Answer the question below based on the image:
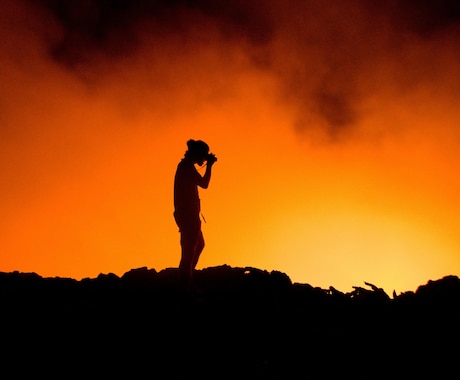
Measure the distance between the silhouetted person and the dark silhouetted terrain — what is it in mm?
686

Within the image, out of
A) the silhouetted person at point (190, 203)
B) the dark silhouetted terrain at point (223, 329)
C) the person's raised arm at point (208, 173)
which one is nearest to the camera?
the dark silhouetted terrain at point (223, 329)

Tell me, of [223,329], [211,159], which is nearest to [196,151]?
[211,159]

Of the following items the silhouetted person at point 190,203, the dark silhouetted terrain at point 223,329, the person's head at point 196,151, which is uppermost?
the person's head at point 196,151

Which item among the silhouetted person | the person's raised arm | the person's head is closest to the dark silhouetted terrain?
the silhouetted person

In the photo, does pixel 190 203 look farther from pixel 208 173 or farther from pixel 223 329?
pixel 223 329

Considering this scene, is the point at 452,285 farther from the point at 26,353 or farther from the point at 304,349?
the point at 26,353

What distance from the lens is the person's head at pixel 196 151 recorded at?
8758 mm

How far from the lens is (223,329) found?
8062 millimetres

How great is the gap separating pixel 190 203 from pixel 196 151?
1030mm

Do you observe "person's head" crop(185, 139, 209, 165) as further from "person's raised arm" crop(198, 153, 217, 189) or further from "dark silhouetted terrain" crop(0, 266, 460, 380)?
"dark silhouetted terrain" crop(0, 266, 460, 380)

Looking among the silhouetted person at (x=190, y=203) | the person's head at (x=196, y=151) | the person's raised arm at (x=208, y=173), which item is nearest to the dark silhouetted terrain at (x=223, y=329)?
the silhouetted person at (x=190, y=203)

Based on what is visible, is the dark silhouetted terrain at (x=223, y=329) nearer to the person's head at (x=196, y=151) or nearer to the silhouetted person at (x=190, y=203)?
the silhouetted person at (x=190, y=203)

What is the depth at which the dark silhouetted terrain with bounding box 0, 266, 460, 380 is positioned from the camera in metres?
7.07

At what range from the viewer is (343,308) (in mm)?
9516
